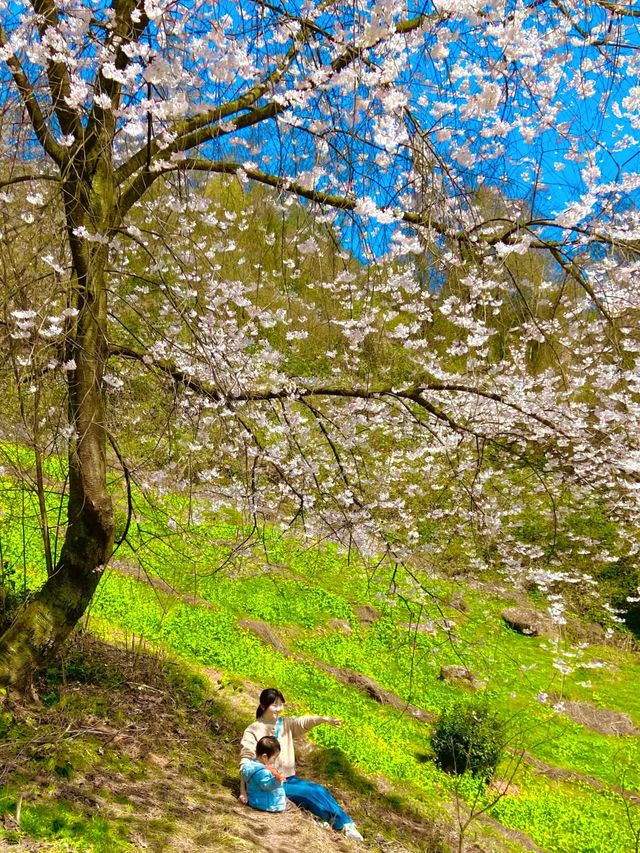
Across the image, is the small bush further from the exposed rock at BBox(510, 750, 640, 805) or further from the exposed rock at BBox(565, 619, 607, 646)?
the exposed rock at BBox(565, 619, 607, 646)

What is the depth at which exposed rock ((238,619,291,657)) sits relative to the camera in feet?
25.3

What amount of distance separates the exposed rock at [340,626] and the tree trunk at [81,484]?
17.8 feet

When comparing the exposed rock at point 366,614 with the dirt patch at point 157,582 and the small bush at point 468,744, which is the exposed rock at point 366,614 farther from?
the small bush at point 468,744

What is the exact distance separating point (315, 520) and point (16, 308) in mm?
3635

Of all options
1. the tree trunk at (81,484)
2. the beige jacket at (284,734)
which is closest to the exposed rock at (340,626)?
the beige jacket at (284,734)

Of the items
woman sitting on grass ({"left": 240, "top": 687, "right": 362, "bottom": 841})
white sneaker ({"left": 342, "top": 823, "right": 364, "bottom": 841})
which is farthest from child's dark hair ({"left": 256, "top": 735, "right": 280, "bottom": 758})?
white sneaker ({"left": 342, "top": 823, "right": 364, "bottom": 841})

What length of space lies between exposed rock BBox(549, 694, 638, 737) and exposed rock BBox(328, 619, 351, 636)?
2885 mm

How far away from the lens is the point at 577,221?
3188 mm

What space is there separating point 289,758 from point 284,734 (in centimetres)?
18

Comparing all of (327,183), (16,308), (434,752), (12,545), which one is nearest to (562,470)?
(434,752)

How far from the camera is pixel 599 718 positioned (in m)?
8.21

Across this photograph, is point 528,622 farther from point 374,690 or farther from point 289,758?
point 289,758

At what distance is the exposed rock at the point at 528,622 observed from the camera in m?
10.5

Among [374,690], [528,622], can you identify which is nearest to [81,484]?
[374,690]
